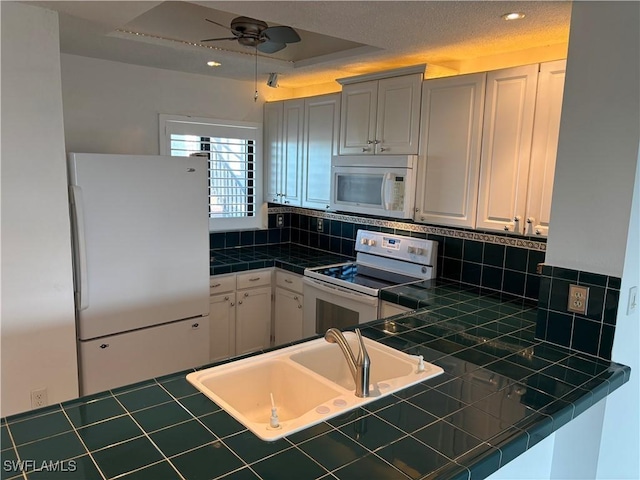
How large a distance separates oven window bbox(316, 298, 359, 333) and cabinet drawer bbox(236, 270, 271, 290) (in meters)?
0.62

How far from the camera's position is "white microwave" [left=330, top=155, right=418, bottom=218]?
3055mm

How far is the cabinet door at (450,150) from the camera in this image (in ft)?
8.96

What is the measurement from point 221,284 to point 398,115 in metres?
1.80

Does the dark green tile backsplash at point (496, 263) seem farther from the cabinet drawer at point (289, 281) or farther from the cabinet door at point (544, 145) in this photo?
the cabinet drawer at point (289, 281)

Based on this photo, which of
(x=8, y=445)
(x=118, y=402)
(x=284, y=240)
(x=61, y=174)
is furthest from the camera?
(x=284, y=240)

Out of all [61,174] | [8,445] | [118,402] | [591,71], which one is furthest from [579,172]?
[61,174]

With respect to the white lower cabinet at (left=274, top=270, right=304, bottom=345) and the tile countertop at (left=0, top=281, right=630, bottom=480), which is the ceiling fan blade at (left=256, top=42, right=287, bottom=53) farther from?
the tile countertop at (left=0, top=281, right=630, bottom=480)

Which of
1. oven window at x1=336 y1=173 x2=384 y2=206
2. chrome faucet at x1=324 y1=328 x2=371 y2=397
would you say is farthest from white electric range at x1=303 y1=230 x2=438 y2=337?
chrome faucet at x1=324 y1=328 x2=371 y2=397

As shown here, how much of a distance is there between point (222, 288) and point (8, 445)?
2455 mm

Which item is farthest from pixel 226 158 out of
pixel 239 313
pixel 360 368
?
pixel 360 368

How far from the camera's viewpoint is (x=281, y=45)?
8.64 feet

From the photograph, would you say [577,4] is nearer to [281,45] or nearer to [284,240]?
[281,45]

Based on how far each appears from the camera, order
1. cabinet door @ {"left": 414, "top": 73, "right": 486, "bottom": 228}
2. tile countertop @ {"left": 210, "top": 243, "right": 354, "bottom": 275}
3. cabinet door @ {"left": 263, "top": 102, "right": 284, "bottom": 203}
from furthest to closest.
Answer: cabinet door @ {"left": 263, "top": 102, "right": 284, "bottom": 203}
tile countertop @ {"left": 210, "top": 243, "right": 354, "bottom": 275}
cabinet door @ {"left": 414, "top": 73, "right": 486, "bottom": 228}

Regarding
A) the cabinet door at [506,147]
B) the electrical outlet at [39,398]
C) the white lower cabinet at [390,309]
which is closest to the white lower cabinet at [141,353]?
the electrical outlet at [39,398]
